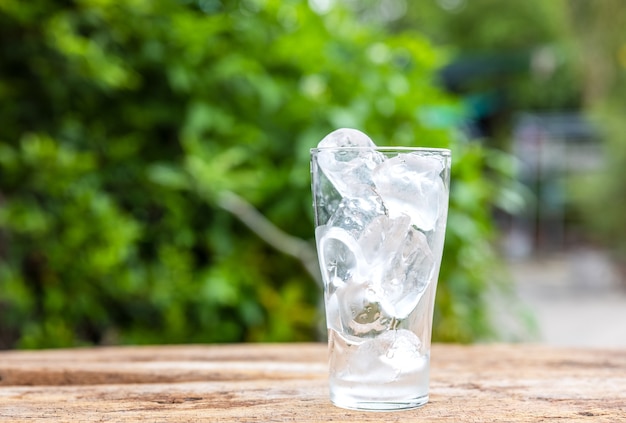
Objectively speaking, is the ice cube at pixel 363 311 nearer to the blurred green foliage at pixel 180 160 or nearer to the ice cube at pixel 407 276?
the ice cube at pixel 407 276

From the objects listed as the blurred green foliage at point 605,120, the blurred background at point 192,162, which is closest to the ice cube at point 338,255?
the blurred background at point 192,162

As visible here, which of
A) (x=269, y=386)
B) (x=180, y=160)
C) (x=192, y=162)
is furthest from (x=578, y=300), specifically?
(x=269, y=386)

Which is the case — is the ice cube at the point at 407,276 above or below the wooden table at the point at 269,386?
above

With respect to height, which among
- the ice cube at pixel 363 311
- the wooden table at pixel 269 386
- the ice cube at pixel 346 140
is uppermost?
the ice cube at pixel 346 140

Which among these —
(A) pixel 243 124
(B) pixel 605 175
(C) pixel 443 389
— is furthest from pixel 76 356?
(B) pixel 605 175

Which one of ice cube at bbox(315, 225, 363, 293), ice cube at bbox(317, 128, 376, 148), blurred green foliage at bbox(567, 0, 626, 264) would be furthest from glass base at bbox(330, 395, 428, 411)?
blurred green foliage at bbox(567, 0, 626, 264)

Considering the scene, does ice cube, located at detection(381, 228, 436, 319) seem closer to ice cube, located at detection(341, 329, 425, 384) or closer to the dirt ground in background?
ice cube, located at detection(341, 329, 425, 384)

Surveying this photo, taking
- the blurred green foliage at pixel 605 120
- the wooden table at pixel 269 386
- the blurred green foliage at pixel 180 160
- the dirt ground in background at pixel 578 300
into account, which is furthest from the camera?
the blurred green foliage at pixel 605 120
